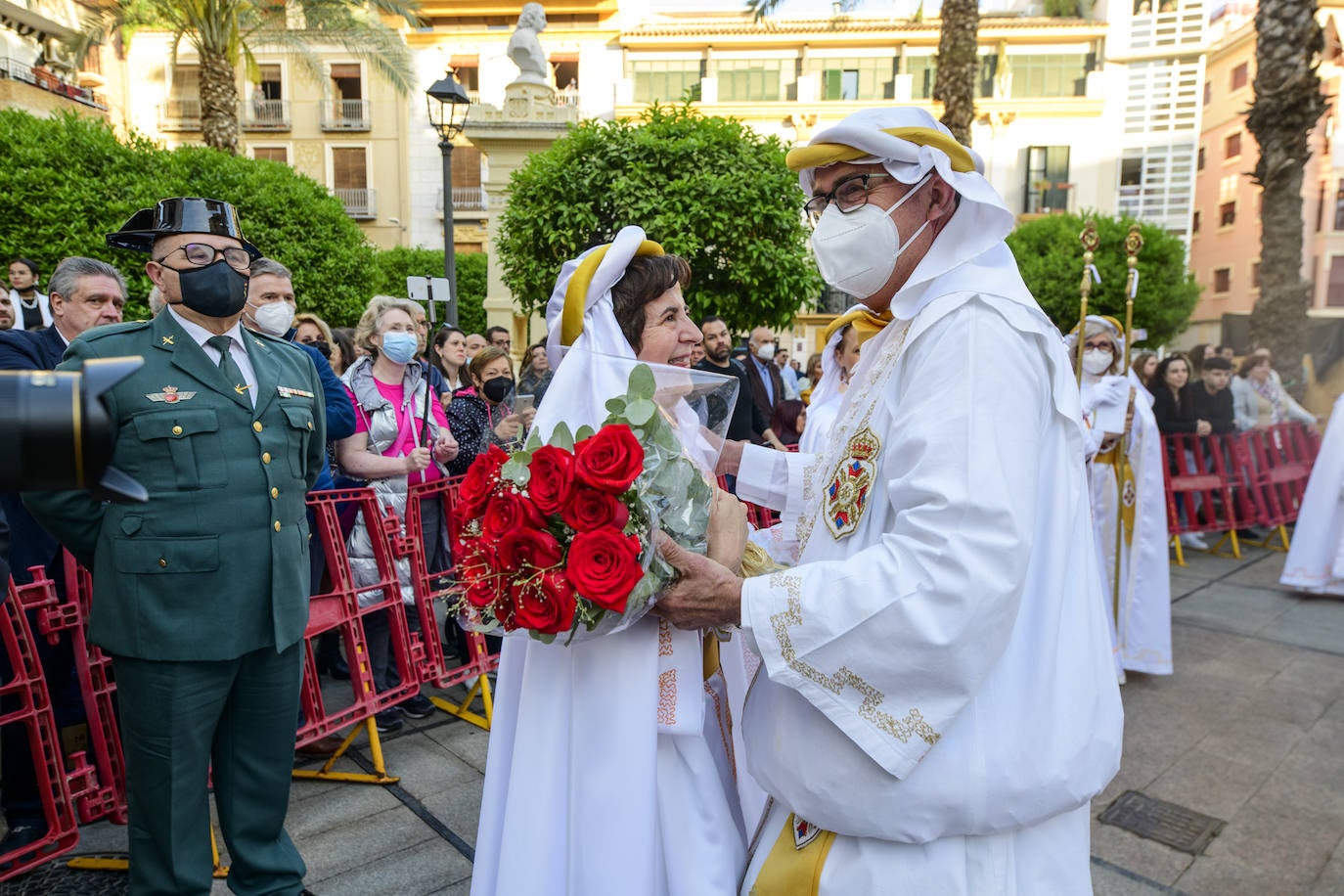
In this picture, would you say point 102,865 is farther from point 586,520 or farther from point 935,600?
point 935,600

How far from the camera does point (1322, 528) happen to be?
7.52 metres

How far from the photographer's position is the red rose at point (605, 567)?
1.59m

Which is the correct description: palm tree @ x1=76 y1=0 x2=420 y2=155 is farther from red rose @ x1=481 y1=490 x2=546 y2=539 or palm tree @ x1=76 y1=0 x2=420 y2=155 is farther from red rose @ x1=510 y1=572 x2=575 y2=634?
red rose @ x1=510 y1=572 x2=575 y2=634

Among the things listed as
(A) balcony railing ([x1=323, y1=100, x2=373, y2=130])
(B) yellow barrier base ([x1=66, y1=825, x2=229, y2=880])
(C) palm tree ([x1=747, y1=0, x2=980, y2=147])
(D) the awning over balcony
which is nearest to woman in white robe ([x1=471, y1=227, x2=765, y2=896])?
(B) yellow barrier base ([x1=66, y1=825, x2=229, y2=880])

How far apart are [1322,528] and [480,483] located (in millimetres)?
8365

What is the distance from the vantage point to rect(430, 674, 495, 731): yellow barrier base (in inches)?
176

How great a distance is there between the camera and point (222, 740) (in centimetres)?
277

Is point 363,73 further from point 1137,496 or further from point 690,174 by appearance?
point 1137,496

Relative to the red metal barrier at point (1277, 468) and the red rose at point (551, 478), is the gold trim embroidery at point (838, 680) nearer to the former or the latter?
the red rose at point (551, 478)

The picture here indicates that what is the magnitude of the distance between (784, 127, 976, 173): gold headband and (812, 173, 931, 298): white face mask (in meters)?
0.07

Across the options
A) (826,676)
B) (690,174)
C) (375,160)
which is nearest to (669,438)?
(826,676)

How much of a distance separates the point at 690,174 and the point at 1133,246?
675 cm

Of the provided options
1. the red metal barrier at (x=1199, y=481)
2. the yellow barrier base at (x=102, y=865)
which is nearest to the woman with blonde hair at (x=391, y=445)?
the yellow barrier base at (x=102, y=865)

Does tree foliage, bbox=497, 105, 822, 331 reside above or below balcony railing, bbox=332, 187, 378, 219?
below
